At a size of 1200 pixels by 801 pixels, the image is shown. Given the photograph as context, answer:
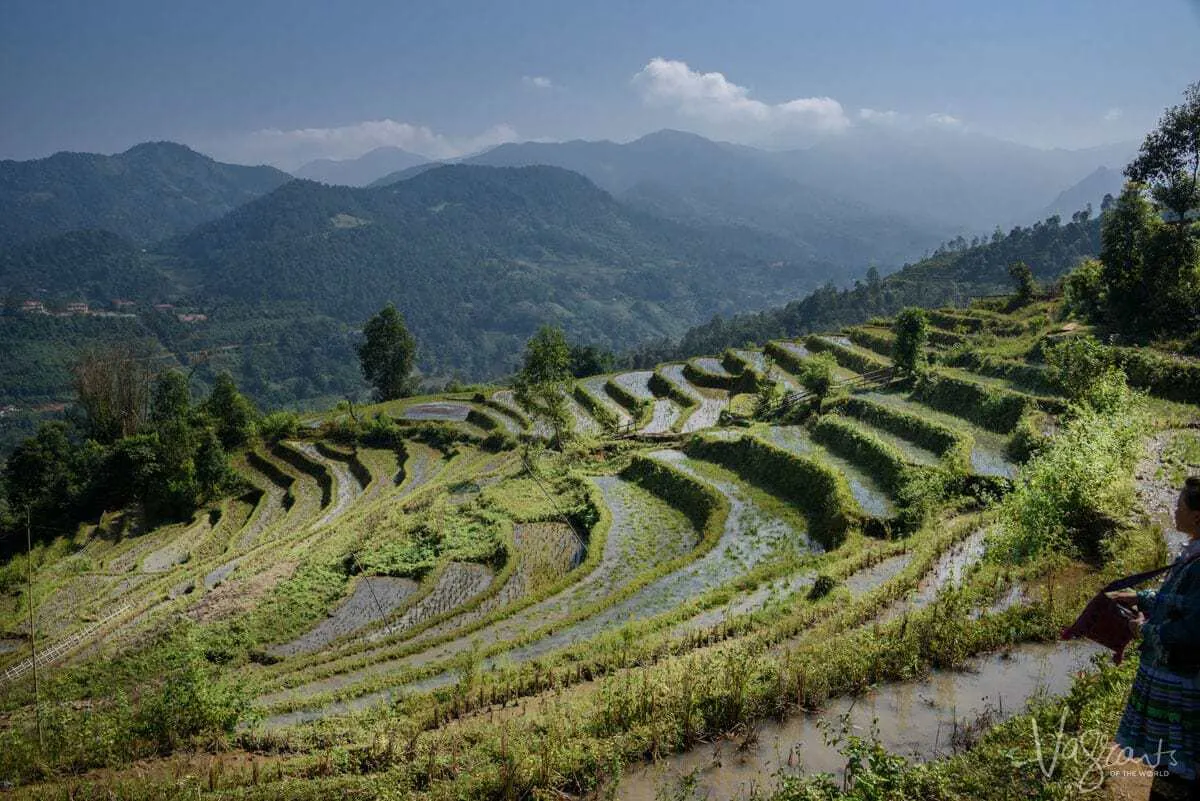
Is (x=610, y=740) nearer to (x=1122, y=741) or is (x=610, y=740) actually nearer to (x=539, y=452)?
(x=1122, y=741)

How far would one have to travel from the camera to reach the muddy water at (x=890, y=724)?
25.3ft

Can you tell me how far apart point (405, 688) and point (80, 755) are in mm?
5428

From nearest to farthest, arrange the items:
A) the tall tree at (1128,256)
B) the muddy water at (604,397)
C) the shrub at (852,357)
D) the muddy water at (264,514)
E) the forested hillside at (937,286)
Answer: the tall tree at (1128,256), the muddy water at (264,514), the shrub at (852,357), the muddy water at (604,397), the forested hillside at (937,286)

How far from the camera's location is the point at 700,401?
4600 cm

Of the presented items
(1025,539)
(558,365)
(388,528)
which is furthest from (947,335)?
(388,528)

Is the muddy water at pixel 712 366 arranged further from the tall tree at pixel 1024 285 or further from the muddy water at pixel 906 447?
the tall tree at pixel 1024 285

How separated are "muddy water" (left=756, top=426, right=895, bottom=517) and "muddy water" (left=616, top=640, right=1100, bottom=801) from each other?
1222cm

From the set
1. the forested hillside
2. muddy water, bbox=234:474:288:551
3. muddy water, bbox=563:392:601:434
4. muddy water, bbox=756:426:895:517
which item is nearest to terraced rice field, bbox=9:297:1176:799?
muddy water, bbox=756:426:895:517

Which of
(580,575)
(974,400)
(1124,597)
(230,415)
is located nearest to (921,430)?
(974,400)

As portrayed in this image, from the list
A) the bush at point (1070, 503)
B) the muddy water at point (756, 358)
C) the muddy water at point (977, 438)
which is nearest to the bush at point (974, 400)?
the muddy water at point (977, 438)

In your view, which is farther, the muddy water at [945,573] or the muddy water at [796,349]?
the muddy water at [796,349]

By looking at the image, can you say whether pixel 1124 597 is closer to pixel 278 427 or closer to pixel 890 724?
pixel 890 724

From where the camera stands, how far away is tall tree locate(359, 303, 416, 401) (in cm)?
6969

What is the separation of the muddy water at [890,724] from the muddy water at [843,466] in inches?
481
